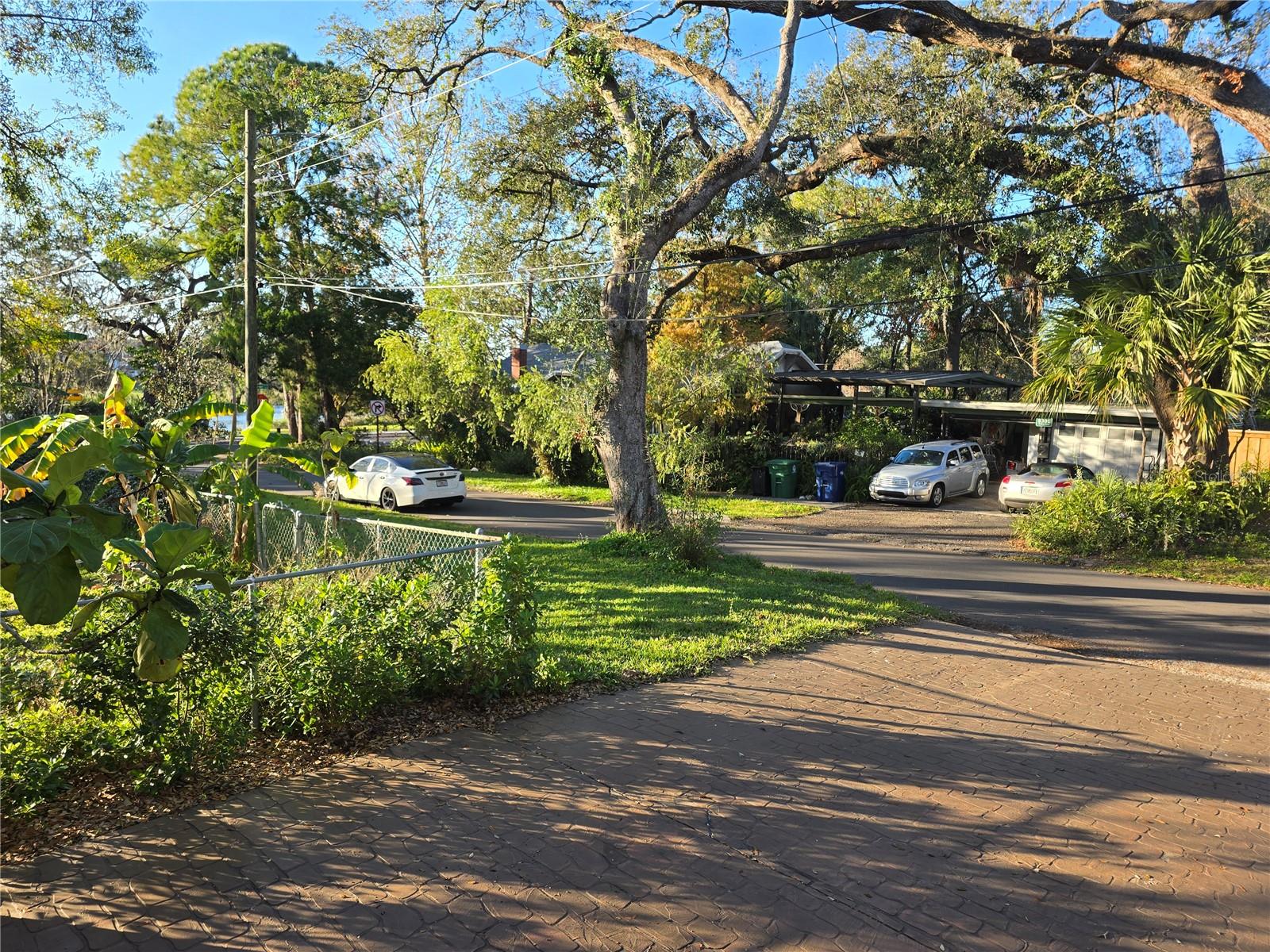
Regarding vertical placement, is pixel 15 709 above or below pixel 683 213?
below

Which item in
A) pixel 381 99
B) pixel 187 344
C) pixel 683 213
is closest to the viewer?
pixel 683 213

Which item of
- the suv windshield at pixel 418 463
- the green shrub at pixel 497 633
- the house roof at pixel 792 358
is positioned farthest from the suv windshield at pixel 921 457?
the green shrub at pixel 497 633

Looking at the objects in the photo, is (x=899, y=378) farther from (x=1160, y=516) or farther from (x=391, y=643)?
(x=391, y=643)

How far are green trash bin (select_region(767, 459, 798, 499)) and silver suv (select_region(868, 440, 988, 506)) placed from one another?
90.0 inches

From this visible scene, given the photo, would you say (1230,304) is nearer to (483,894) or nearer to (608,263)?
(608,263)

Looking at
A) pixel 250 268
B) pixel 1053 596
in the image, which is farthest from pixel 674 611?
pixel 250 268

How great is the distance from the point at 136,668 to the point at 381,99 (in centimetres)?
1463

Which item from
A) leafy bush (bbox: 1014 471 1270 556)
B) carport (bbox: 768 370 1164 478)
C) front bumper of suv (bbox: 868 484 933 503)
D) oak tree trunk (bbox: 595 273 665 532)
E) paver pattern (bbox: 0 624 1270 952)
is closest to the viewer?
paver pattern (bbox: 0 624 1270 952)

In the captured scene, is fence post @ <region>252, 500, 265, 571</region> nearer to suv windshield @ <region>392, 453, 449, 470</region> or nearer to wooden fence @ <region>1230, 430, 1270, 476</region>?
suv windshield @ <region>392, 453, 449, 470</region>

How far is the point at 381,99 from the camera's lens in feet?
51.8

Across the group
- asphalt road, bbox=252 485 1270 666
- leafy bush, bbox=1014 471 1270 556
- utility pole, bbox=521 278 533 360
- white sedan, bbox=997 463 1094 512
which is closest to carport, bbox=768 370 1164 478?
white sedan, bbox=997 463 1094 512

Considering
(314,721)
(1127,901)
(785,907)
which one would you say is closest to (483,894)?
(785,907)

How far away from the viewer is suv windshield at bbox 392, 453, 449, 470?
19953 mm

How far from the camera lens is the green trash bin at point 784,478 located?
2434 cm
